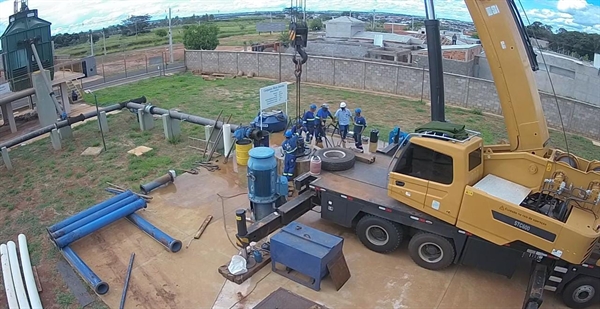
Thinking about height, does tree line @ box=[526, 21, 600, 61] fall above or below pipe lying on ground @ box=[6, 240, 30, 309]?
above

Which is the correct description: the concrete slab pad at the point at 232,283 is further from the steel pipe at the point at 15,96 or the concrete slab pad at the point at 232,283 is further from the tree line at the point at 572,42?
the tree line at the point at 572,42

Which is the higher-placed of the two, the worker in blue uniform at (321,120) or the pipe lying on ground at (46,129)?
the worker in blue uniform at (321,120)

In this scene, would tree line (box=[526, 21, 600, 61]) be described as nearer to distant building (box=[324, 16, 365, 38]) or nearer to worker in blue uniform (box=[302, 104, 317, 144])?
distant building (box=[324, 16, 365, 38])

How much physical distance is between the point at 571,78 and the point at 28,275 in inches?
1176

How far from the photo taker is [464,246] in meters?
8.59

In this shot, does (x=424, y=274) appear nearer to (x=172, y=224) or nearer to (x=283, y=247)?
(x=283, y=247)

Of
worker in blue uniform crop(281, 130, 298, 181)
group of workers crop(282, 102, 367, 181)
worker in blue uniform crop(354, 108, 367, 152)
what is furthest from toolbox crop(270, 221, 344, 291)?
worker in blue uniform crop(354, 108, 367, 152)

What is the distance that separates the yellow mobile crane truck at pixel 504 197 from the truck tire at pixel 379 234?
0.08 feet

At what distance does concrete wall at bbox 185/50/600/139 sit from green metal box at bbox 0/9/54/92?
11586 millimetres

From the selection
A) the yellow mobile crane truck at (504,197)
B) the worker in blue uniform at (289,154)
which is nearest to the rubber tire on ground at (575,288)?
the yellow mobile crane truck at (504,197)

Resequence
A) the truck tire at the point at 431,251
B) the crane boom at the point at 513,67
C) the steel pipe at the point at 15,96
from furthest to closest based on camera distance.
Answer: the steel pipe at the point at 15,96 → the truck tire at the point at 431,251 → the crane boom at the point at 513,67

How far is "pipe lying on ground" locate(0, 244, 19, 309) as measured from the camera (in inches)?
315

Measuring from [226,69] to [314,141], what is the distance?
16166 millimetres

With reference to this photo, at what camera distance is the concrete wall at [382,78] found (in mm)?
19016
